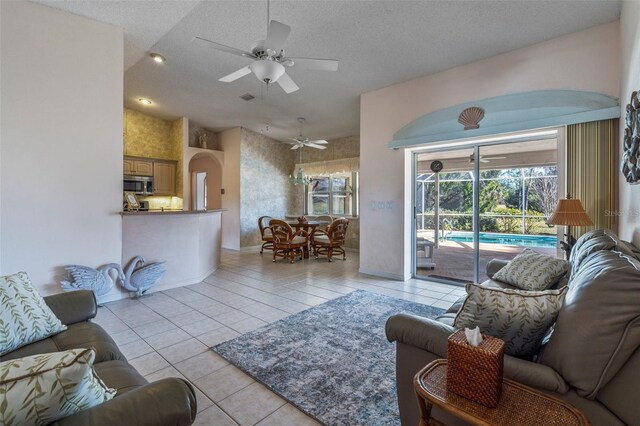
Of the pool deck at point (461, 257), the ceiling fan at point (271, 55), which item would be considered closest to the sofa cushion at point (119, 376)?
the ceiling fan at point (271, 55)

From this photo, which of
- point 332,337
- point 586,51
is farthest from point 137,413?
point 586,51

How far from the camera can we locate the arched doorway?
8328 mm

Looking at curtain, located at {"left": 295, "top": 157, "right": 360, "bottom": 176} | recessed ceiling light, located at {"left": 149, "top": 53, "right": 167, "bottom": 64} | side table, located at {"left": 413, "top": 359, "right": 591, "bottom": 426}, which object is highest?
recessed ceiling light, located at {"left": 149, "top": 53, "right": 167, "bottom": 64}

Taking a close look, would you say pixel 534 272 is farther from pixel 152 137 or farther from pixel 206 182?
pixel 206 182

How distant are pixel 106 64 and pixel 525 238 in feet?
21.5

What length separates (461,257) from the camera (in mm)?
6273

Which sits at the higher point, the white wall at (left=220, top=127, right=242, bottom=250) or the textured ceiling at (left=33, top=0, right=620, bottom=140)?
the textured ceiling at (left=33, top=0, right=620, bottom=140)

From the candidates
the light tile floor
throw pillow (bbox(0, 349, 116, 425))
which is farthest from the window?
throw pillow (bbox(0, 349, 116, 425))

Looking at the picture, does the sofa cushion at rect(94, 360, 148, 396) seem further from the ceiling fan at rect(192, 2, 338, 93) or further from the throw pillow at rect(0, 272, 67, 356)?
the ceiling fan at rect(192, 2, 338, 93)

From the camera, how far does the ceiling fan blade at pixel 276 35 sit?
2.38m

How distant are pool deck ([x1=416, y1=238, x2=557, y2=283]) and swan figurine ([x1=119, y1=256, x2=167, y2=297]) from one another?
405 centimetres

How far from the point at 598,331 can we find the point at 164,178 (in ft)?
26.5

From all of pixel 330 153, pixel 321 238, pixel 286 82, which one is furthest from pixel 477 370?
pixel 330 153

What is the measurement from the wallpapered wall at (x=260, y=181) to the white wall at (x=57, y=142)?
4014 millimetres
